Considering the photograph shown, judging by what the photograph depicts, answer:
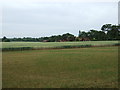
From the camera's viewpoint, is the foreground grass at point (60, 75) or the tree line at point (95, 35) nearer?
the foreground grass at point (60, 75)

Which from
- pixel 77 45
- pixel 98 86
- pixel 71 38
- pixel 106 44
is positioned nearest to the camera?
pixel 98 86

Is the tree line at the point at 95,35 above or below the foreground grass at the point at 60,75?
above

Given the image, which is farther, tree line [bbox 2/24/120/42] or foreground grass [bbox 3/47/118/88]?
tree line [bbox 2/24/120/42]

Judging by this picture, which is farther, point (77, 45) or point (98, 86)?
point (77, 45)

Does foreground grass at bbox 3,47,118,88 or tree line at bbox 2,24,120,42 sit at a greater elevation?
tree line at bbox 2,24,120,42

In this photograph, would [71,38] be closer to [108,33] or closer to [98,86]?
[108,33]

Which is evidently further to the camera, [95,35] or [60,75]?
[95,35]

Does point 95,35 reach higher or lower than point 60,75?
higher

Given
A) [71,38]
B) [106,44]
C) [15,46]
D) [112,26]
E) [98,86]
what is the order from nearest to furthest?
[98,86]
[15,46]
[106,44]
[71,38]
[112,26]

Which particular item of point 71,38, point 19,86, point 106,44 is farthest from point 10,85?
point 71,38

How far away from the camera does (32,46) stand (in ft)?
81.7

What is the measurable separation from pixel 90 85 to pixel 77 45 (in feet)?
79.6

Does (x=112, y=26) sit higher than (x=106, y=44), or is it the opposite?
(x=112, y=26)

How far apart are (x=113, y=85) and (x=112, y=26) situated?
44.9 metres
